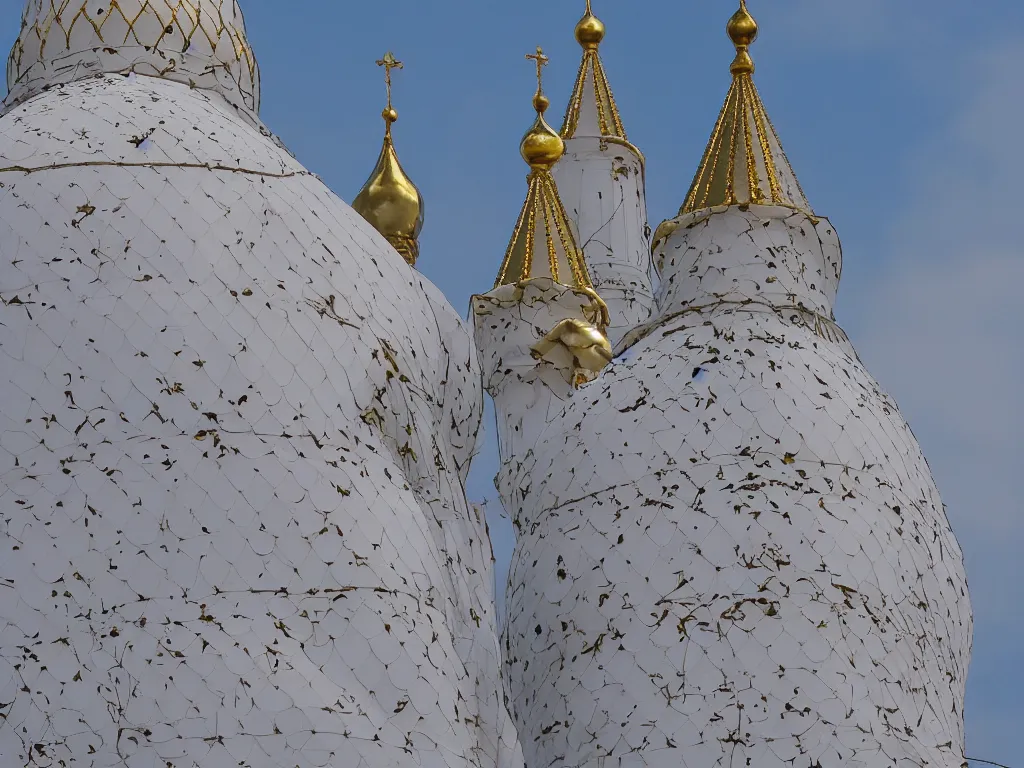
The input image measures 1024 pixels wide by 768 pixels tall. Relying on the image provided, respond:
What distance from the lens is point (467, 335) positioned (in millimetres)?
10750

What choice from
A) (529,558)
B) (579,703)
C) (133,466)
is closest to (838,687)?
(579,703)

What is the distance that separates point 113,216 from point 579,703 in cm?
319

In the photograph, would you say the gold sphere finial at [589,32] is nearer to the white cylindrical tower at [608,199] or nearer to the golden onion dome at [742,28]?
the white cylindrical tower at [608,199]

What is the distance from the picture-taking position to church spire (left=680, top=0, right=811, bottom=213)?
474 inches

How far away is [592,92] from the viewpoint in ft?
66.0

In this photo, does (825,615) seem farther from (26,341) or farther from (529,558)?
(26,341)

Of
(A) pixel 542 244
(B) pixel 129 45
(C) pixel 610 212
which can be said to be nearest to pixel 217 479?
(B) pixel 129 45

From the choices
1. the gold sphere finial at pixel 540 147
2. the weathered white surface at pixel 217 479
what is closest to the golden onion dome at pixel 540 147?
the gold sphere finial at pixel 540 147

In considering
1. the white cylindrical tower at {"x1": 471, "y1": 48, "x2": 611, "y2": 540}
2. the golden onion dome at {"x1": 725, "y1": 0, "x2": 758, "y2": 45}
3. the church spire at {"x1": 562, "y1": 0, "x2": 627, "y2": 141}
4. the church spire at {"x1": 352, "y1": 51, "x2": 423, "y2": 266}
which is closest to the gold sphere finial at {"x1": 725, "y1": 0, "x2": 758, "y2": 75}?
the golden onion dome at {"x1": 725, "y1": 0, "x2": 758, "y2": 45}

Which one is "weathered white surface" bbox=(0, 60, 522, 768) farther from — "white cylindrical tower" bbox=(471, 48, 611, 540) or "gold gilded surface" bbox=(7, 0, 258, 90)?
"white cylindrical tower" bbox=(471, 48, 611, 540)

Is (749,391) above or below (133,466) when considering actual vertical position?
above

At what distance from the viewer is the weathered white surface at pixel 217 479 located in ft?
28.5

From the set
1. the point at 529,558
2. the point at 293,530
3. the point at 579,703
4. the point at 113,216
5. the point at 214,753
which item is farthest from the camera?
the point at 529,558

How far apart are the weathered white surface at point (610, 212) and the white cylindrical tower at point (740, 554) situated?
7.01m
